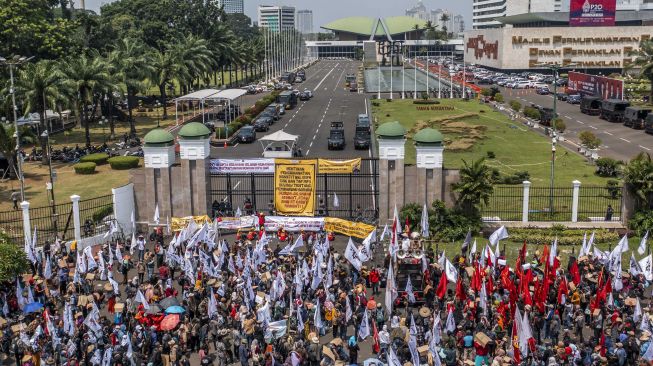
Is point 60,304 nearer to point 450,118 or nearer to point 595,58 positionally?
point 450,118

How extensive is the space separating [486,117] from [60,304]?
59.5 meters

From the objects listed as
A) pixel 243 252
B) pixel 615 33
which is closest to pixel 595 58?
pixel 615 33

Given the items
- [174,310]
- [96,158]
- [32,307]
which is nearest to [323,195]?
[174,310]

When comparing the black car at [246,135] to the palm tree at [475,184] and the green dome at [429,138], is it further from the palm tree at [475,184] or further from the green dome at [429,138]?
the palm tree at [475,184]

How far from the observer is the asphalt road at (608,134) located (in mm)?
54969

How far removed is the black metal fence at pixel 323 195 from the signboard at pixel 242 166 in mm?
291

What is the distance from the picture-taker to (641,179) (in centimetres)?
3167

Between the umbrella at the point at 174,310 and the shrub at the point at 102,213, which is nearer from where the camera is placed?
the umbrella at the point at 174,310

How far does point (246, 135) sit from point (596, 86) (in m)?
45.4

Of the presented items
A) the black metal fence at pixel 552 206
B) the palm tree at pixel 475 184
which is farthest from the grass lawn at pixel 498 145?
the palm tree at pixel 475 184

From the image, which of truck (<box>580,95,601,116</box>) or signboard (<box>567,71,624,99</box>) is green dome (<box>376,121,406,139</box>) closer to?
truck (<box>580,95,601,116</box>)

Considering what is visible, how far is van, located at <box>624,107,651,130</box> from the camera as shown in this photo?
65000mm

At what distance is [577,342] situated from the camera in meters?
20.4

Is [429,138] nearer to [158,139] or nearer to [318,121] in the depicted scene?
[158,139]
